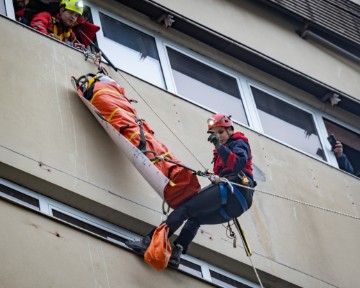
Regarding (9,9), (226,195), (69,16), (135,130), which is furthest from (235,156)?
(9,9)

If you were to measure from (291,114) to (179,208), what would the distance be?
4.27 meters

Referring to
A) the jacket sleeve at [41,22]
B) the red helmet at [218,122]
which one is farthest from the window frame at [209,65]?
the red helmet at [218,122]

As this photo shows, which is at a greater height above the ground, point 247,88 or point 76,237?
point 247,88

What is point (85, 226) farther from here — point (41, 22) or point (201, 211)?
point (41, 22)

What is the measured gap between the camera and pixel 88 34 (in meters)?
10.6

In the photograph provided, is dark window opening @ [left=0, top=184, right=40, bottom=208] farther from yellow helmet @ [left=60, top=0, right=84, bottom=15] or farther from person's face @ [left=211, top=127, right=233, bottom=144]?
yellow helmet @ [left=60, top=0, right=84, bottom=15]

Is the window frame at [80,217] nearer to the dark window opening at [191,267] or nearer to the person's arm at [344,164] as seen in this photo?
the dark window opening at [191,267]

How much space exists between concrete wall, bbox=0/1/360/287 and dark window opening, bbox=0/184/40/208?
4.1 inches

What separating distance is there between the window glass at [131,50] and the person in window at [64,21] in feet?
1.66

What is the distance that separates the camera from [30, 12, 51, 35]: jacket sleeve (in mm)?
10133

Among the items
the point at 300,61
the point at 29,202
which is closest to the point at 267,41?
the point at 300,61

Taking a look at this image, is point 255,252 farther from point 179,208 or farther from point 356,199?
point 356,199

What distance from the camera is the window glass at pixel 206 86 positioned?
11.3 m

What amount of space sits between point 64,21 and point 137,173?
2.19 m
